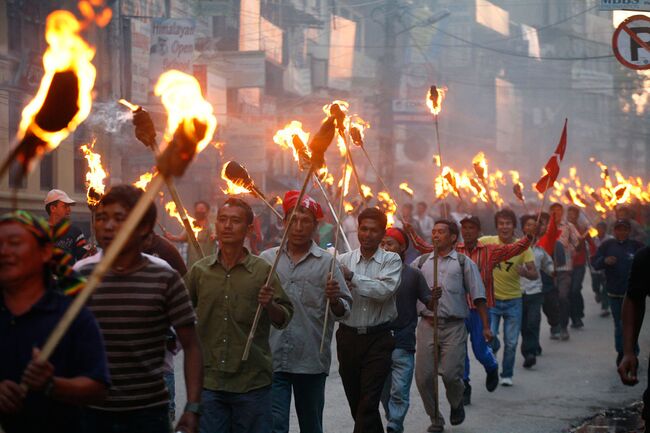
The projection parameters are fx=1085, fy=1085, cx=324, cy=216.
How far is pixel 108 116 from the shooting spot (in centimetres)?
2562

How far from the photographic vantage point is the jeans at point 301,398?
6488 mm

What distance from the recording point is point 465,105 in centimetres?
6344

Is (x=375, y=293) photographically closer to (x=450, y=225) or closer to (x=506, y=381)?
(x=450, y=225)

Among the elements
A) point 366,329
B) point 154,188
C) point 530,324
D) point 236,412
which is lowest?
point 530,324

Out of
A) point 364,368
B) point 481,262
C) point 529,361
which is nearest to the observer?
point 364,368

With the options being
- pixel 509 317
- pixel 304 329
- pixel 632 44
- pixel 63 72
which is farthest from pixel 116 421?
pixel 509 317

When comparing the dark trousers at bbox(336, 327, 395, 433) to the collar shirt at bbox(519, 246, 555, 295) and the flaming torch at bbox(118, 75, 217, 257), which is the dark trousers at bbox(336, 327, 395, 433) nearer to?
the flaming torch at bbox(118, 75, 217, 257)

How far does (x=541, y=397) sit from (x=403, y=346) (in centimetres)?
284

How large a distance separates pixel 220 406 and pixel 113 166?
22444 millimetres

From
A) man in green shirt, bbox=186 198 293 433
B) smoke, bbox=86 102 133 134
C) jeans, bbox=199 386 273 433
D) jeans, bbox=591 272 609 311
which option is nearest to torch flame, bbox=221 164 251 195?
man in green shirt, bbox=186 198 293 433

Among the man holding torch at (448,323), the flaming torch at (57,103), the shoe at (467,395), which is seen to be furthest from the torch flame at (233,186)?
the flaming torch at (57,103)

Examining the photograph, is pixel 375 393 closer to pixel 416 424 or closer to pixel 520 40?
pixel 416 424

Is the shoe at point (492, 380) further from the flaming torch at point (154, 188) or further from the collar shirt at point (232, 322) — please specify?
the flaming torch at point (154, 188)

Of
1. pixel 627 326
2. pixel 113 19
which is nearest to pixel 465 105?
pixel 113 19
